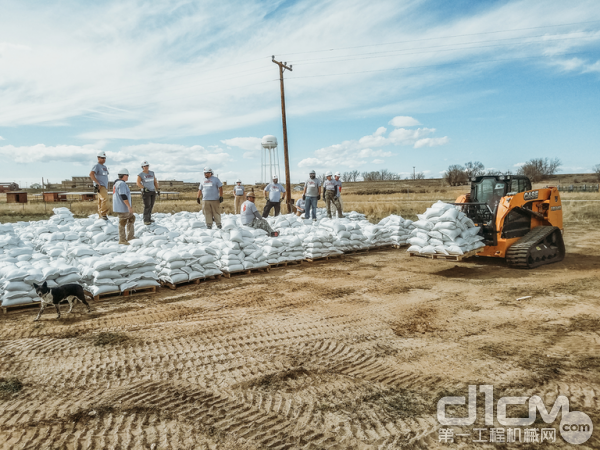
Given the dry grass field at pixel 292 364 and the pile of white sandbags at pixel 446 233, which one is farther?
the pile of white sandbags at pixel 446 233

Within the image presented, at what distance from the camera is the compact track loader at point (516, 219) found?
24.9 ft

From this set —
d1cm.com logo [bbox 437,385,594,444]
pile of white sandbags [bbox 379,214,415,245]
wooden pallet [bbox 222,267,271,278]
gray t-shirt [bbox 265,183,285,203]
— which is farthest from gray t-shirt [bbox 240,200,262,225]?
d1cm.com logo [bbox 437,385,594,444]

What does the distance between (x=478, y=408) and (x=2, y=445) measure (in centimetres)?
340

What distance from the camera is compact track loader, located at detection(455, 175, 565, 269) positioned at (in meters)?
7.59

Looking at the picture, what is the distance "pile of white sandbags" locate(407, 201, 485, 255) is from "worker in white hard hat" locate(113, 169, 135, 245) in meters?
6.05

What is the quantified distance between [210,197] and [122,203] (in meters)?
2.08

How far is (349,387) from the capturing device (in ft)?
A: 11.3

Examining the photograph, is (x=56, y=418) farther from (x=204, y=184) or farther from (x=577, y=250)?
(x=577, y=250)

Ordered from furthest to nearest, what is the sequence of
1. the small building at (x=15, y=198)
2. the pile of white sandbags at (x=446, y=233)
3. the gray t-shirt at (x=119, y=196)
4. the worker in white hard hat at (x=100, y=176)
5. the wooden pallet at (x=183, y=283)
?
the small building at (x=15, y=198)
the worker in white hard hat at (x=100, y=176)
the gray t-shirt at (x=119, y=196)
the pile of white sandbags at (x=446, y=233)
the wooden pallet at (x=183, y=283)

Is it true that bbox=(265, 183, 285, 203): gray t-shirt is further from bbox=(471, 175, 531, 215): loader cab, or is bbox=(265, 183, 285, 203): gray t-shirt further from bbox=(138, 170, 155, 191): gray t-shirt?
bbox=(471, 175, 531, 215): loader cab

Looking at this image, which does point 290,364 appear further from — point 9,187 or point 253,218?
point 9,187

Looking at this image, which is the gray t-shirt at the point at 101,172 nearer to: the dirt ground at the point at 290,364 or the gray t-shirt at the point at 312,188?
the dirt ground at the point at 290,364

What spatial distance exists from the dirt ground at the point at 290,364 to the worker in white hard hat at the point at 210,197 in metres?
3.70

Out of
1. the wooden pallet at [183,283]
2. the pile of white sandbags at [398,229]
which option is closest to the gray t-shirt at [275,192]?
the pile of white sandbags at [398,229]
